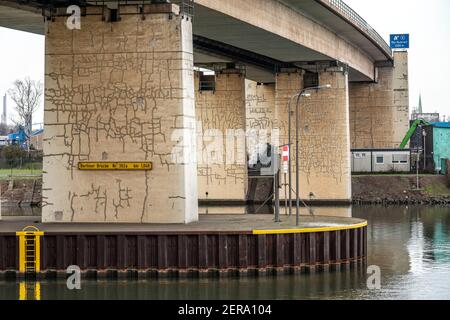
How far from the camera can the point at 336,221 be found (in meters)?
45.1

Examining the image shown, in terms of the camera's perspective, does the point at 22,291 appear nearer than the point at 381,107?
Yes

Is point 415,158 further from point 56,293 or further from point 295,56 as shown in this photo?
point 56,293

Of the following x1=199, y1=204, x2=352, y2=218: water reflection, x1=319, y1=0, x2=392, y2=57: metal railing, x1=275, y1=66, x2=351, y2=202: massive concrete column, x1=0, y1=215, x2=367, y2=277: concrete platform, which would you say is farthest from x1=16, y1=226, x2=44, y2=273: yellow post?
x1=275, y1=66, x2=351, y2=202: massive concrete column

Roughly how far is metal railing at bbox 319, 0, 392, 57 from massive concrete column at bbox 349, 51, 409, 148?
12.0 m

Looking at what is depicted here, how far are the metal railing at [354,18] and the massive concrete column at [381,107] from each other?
473 inches

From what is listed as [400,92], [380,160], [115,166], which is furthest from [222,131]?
[115,166]

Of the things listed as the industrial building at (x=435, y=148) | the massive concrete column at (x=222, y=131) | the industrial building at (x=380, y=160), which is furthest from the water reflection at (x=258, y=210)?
the industrial building at (x=435, y=148)

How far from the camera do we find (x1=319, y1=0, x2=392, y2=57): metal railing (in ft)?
238

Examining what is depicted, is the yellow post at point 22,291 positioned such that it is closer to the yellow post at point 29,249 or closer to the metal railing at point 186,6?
the yellow post at point 29,249

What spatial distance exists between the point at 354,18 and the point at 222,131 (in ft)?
51.6

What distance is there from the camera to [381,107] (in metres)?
114

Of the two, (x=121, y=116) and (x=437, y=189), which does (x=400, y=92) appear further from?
(x=121, y=116)

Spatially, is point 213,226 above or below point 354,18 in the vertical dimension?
below
